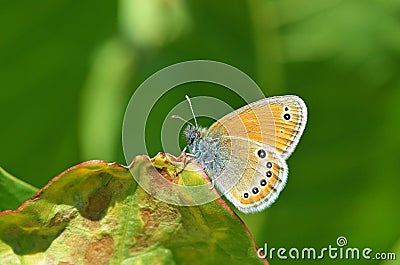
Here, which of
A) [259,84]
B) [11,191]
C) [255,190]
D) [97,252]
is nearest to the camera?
[97,252]

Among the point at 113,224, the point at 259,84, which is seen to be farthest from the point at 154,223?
the point at 259,84

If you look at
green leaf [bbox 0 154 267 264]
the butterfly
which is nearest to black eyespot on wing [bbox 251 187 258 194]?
the butterfly

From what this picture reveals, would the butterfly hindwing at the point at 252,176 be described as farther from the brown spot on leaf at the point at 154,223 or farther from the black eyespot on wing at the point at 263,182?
the brown spot on leaf at the point at 154,223

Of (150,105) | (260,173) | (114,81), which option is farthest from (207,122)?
(114,81)

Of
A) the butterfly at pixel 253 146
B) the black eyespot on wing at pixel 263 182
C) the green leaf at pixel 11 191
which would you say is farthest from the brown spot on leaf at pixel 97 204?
the black eyespot on wing at pixel 263 182

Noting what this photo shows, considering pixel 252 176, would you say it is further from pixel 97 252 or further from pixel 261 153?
pixel 97 252

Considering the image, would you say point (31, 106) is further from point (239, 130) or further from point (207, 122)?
point (239, 130)
